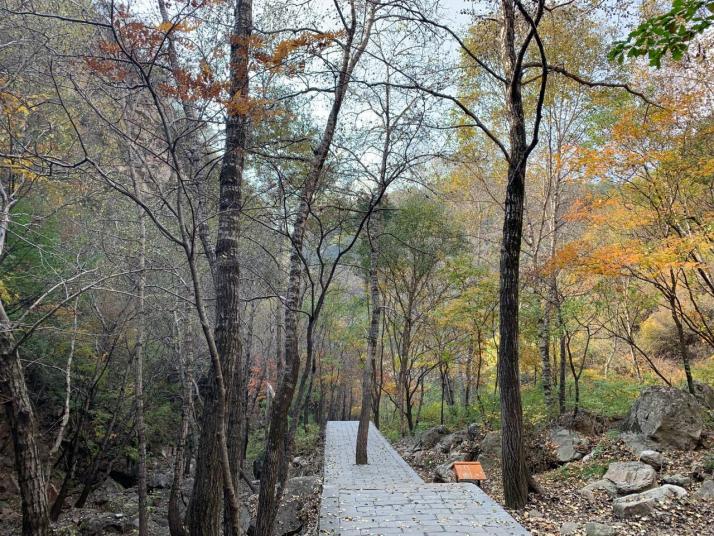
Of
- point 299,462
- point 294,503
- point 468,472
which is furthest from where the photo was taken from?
point 299,462

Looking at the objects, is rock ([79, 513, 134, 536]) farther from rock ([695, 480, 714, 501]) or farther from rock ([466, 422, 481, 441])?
rock ([695, 480, 714, 501])

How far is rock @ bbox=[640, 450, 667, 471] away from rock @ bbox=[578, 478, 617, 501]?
831mm

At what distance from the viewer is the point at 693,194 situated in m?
8.91

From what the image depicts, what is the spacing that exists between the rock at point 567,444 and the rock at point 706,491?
266 centimetres

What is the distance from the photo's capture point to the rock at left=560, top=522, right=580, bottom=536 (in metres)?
4.62

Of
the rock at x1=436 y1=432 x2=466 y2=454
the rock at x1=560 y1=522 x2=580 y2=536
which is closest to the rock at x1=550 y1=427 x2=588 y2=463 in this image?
the rock at x1=436 y1=432 x2=466 y2=454

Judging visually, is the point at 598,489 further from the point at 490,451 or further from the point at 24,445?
the point at 24,445

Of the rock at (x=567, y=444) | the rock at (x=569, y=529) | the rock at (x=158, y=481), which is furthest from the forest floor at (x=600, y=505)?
the rock at (x=158, y=481)

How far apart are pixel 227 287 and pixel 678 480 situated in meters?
6.30

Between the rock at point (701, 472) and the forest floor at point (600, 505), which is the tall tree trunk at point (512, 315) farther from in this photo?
the rock at point (701, 472)

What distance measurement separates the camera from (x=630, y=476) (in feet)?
20.5

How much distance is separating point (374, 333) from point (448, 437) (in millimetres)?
4489

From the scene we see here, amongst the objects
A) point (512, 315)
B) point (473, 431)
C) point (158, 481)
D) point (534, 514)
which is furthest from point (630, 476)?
point (158, 481)

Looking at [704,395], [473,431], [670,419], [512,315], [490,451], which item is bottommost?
[490,451]
